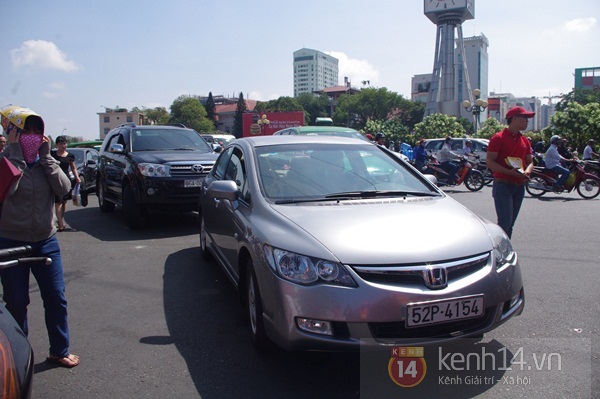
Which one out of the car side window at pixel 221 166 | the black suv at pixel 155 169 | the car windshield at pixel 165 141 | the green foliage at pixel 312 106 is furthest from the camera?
the green foliage at pixel 312 106

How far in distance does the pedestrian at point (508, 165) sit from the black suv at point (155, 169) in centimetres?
463

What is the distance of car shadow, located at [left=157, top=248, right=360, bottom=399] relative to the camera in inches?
126

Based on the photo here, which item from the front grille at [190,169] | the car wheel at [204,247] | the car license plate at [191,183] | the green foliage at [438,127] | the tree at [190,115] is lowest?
the car wheel at [204,247]

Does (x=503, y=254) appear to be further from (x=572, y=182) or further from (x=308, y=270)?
(x=572, y=182)

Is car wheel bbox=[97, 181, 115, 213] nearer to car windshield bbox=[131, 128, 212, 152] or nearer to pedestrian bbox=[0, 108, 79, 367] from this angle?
car windshield bbox=[131, 128, 212, 152]

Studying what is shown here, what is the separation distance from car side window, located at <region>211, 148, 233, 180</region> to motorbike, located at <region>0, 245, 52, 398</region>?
3462 mm

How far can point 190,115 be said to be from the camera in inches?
4592

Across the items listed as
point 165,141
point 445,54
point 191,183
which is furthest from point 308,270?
point 445,54

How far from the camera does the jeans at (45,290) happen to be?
3340 millimetres

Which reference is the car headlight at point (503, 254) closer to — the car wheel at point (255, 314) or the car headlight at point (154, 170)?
the car wheel at point (255, 314)

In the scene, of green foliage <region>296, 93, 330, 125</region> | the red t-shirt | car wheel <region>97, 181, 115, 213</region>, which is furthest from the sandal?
green foliage <region>296, 93, 330, 125</region>

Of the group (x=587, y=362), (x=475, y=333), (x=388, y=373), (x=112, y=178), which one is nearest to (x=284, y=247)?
(x=388, y=373)

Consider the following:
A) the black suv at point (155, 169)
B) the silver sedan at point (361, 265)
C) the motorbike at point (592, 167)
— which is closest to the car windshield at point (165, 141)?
the black suv at point (155, 169)

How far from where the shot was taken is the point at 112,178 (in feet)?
31.9
